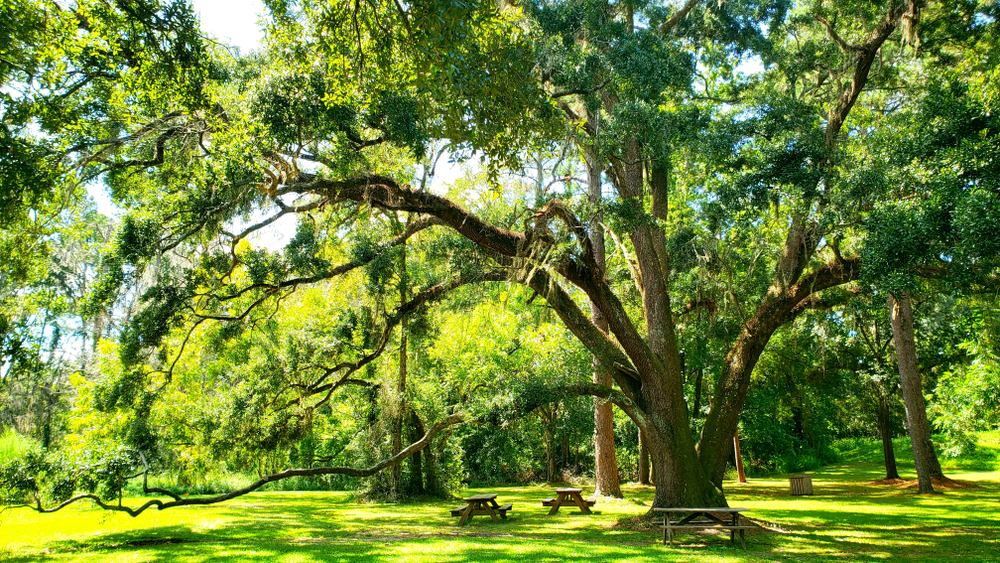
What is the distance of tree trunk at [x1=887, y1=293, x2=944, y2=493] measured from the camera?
52.9 feet

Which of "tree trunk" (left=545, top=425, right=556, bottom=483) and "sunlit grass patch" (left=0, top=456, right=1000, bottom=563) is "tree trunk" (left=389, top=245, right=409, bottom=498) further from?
"tree trunk" (left=545, top=425, right=556, bottom=483)

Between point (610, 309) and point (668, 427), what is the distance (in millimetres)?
2249

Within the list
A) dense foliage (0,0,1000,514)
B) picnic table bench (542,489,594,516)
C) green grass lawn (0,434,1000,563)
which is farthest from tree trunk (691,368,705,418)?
picnic table bench (542,489,594,516)

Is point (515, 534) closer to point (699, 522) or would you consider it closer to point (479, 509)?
point (479, 509)

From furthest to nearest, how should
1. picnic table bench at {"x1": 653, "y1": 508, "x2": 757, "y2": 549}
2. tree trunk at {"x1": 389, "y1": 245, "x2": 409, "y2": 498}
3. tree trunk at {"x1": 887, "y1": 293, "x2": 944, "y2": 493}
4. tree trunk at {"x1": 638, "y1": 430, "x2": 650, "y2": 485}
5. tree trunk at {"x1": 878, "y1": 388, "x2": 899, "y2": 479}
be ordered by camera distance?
tree trunk at {"x1": 638, "y1": 430, "x2": 650, "y2": 485} → tree trunk at {"x1": 878, "y1": 388, "x2": 899, "y2": 479} → tree trunk at {"x1": 389, "y1": 245, "x2": 409, "y2": 498} → tree trunk at {"x1": 887, "y1": 293, "x2": 944, "y2": 493} → picnic table bench at {"x1": 653, "y1": 508, "x2": 757, "y2": 549}

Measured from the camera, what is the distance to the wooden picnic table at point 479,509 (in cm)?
1172

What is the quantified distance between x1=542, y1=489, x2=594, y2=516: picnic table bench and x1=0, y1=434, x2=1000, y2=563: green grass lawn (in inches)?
10.2

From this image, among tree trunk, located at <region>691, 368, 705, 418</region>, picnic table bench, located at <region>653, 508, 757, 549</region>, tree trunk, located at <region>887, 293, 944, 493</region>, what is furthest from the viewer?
tree trunk, located at <region>691, 368, 705, 418</region>

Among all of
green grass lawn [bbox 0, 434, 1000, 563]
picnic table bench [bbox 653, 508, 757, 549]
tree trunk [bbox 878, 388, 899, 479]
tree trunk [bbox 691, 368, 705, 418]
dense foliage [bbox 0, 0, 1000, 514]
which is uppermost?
dense foliage [bbox 0, 0, 1000, 514]

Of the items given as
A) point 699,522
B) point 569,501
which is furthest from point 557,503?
point 699,522

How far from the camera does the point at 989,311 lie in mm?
12211

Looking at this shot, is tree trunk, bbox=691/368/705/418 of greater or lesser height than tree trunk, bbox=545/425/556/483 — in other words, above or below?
above

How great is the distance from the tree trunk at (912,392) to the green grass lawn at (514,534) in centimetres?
85

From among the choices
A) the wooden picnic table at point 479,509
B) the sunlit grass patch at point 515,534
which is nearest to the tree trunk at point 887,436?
the sunlit grass patch at point 515,534
